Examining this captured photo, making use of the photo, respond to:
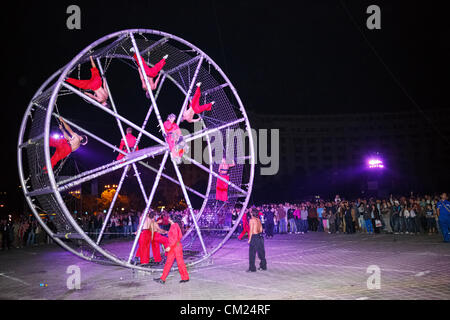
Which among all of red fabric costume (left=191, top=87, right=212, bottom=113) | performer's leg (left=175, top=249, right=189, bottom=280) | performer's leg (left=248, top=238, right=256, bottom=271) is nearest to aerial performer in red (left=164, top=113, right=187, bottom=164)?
red fabric costume (left=191, top=87, right=212, bottom=113)

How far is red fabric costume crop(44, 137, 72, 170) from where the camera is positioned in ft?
30.6

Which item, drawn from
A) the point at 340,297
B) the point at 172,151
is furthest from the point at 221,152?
the point at 340,297

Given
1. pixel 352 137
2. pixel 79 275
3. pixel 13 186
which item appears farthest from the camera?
pixel 352 137

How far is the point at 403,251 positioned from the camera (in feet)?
43.8

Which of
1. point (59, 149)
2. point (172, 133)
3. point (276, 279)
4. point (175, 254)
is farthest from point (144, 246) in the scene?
point (276, 279)

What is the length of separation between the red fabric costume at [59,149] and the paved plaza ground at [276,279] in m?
3.24

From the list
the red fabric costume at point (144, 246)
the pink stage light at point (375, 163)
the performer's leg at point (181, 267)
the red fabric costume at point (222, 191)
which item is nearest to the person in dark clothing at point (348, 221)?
the red fabric costume at point (222, 191)

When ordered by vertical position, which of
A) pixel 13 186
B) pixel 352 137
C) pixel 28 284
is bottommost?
pixel 28 284

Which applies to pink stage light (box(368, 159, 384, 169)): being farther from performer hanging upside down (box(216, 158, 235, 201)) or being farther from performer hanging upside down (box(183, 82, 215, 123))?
performer hanging upside down (box(183, 82, 215, 123))

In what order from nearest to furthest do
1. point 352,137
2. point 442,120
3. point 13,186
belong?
1. point 13,186
2. point 442,120
3. point 352,137

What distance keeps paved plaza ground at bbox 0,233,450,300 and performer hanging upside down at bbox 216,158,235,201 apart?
2.26m

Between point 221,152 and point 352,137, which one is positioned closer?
point 221,152
